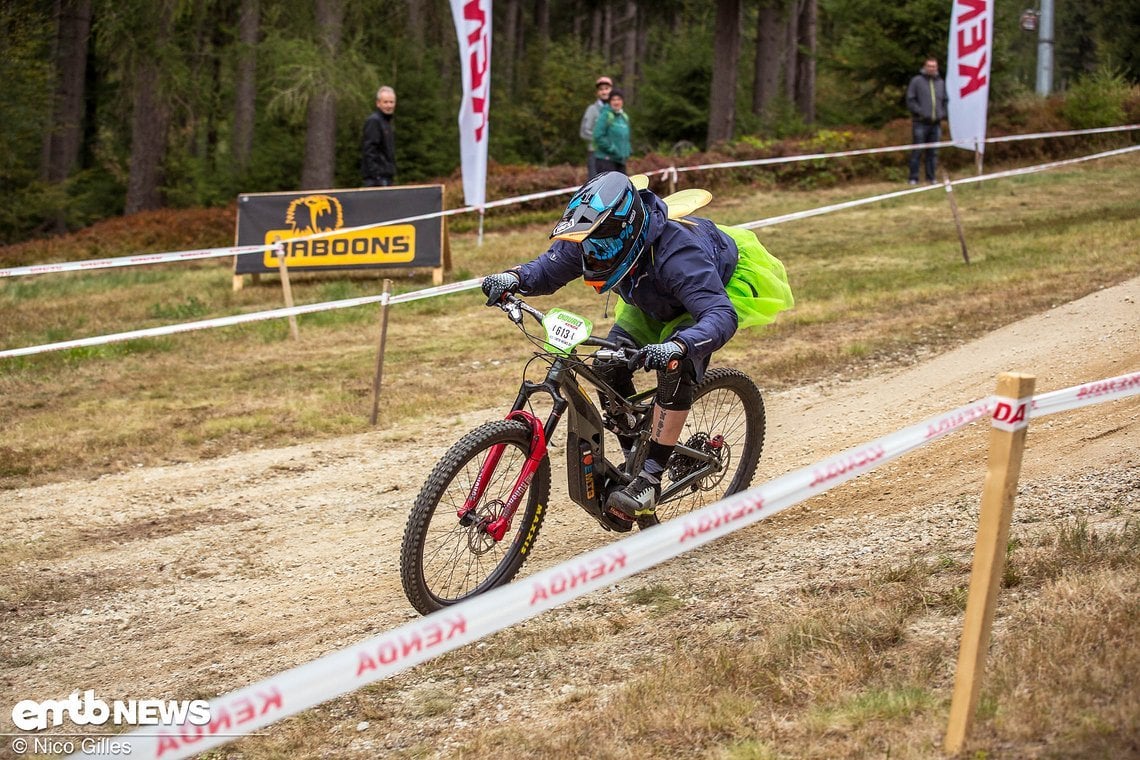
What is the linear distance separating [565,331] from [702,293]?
27.8 inches

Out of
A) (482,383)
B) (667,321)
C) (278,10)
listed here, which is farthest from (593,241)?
(278,10)

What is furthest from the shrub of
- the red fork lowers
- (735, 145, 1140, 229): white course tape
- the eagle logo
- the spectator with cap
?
the red fork lowers

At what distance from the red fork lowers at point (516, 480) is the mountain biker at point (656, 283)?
1.69ft

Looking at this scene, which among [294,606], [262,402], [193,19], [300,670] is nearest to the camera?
[300,670]

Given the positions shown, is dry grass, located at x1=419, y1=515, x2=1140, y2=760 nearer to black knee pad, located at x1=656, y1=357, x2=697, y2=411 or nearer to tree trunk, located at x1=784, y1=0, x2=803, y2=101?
black knee pad, located at x1=656, y1=357, x2=697, y2=411

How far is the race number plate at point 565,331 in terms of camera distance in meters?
4.83

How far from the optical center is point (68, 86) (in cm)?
3112

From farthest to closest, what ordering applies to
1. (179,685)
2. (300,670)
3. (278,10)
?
(278,10)
(179,685)
(300,670)

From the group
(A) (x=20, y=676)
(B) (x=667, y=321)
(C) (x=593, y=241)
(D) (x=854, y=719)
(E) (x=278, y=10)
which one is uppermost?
(E) (x=278, y=10)

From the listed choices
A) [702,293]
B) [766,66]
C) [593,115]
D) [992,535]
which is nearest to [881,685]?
[992,535]

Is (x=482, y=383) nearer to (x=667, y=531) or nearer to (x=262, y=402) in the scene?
(x=262, y=402)

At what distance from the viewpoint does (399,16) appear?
85.4 feet

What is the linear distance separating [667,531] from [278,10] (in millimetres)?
21591

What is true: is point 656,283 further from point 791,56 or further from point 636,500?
point 791,56
